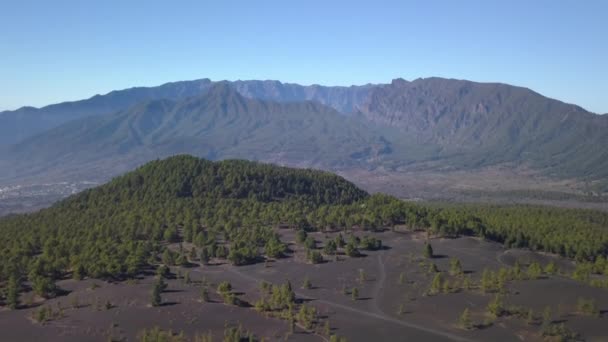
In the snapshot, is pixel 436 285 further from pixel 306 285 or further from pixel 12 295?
pixel 12 295

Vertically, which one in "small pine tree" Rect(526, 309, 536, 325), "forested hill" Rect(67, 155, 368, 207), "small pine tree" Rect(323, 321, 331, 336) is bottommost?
"small pine tree" Rect(323, 321, 331, 336)

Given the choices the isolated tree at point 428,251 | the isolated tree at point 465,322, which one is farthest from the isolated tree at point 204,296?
the isolated tree at point 428,251

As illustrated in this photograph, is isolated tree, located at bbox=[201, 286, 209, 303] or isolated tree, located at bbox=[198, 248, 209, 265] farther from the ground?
isolated tree, located at bbox=[198, 248, 209, 265]

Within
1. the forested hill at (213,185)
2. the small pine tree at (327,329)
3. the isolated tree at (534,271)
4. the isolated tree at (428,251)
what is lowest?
the small pine tree at (327,329)

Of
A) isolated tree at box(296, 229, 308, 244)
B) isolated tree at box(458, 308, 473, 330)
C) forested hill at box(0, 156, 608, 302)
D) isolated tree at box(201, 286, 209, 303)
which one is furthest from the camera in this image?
isolated tree at box(296, 229, 308, 244)

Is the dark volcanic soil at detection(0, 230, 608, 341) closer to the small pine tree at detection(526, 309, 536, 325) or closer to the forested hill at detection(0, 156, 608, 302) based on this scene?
the small pine tree at detection(526, 309, 536, 325)

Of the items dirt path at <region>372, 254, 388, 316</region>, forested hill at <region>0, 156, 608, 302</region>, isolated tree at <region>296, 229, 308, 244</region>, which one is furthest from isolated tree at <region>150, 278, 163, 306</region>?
isolated tree at <region>296, 229, 308, 244</region>

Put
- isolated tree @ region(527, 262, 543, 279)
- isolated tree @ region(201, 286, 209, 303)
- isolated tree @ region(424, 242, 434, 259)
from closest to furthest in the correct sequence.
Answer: isolated tree @ region(201, 286, 209, 303) < isolated tree @ region(527, 262, 543, 279) < isolated tree @ region(424, 242, 434, 259)

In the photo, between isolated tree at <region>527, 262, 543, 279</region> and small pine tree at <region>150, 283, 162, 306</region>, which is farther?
isolated tree at <region>527, 262, 543, 279</region>

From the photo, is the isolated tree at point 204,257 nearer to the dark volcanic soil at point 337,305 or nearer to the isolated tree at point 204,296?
the dark volcanic soil at point 337,305

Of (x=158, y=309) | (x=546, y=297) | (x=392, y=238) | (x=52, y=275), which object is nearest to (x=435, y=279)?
(x=546, y=297)
